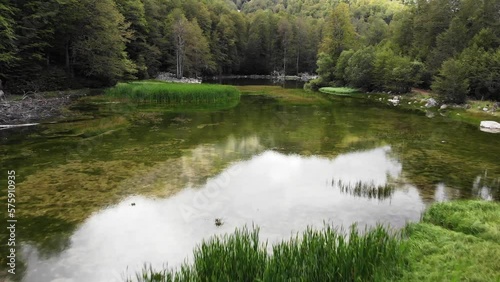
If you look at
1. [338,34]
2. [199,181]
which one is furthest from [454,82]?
[338,34]

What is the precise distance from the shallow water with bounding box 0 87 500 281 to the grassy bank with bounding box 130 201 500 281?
2.09m

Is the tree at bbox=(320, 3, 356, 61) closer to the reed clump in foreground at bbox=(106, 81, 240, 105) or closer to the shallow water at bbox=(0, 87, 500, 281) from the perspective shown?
the reed clump in foreground at bbox=(106, 81, 240, 105)

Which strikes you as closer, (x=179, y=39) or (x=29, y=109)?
(x=29, y=109)

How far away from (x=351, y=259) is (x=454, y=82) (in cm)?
3295

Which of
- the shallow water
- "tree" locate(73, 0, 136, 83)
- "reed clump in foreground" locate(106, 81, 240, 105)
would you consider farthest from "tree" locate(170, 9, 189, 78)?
the shallow water

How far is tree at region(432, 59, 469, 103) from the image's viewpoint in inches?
1289

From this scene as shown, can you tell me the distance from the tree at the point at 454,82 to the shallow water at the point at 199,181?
37.1 ft

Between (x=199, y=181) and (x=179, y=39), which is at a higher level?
(x=179, y=39)

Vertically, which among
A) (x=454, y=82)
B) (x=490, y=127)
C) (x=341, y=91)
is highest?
(x=454, y=82)

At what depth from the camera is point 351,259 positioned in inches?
217

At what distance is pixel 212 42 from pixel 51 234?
7820 centimetres

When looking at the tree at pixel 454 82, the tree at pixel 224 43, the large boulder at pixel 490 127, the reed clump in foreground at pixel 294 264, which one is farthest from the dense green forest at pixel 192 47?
the reed clump in foreground at pixel 294 264

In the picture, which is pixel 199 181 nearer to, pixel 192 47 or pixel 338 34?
pixel 338 34

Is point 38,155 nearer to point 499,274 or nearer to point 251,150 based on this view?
point 251,150
